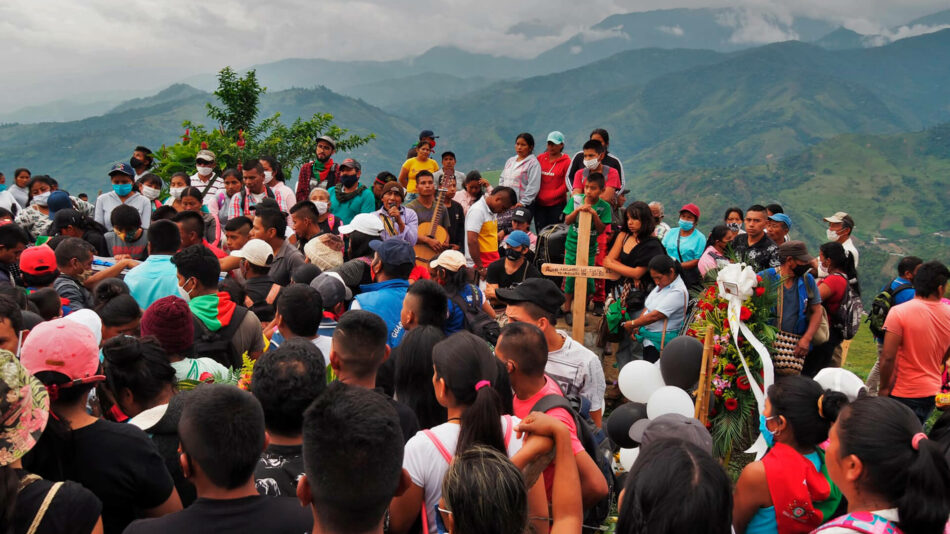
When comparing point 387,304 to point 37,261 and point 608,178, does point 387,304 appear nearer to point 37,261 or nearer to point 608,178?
point 37,261

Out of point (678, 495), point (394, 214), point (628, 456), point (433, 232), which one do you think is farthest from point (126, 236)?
point (678, 495)

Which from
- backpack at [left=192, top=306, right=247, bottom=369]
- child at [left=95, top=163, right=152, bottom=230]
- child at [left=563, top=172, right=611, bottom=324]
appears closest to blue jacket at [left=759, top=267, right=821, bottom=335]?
child at [left=563, top=172, right=611, bottom=324]

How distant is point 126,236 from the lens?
701cm

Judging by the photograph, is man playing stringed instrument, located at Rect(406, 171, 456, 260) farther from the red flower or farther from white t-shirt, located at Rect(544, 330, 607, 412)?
white t-shirt, located at Rect(544, 330, 607, 412)

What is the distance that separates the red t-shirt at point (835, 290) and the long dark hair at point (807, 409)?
4162 millimetres

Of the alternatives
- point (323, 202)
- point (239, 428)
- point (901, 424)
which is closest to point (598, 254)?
point (323, 202)

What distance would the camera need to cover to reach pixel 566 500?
2.85 meters

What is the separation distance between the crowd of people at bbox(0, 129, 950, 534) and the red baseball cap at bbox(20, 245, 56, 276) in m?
0.02

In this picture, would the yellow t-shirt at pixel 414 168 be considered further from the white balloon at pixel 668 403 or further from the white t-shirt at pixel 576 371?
the white balloon at pixel 668 403

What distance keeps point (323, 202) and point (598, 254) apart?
3800mm

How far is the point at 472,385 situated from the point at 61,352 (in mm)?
1813

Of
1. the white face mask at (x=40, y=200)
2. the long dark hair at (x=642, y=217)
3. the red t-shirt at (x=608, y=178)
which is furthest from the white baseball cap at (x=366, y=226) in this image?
the white face mask at (x=40, y=200)

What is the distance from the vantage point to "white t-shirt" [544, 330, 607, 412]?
4516 mm

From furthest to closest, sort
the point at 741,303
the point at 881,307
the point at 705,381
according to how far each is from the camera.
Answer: the point at 881,307 → the point at 741,303 → the point at 705,381
